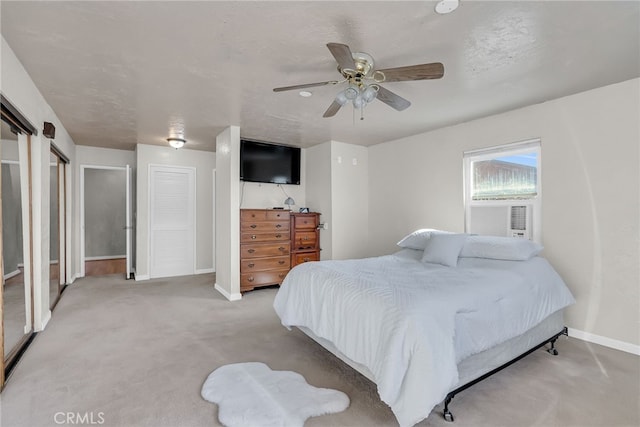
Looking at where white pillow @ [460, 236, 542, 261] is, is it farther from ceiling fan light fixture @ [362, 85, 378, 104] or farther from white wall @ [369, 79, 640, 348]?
ceiling fan light fixture @ [362, 85, 378, 104]

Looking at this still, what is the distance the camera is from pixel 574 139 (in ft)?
10.1

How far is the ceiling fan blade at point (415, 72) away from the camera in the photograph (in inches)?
77.5

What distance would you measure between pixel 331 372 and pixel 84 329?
8.80 ft

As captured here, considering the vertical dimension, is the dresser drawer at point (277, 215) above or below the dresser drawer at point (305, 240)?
above

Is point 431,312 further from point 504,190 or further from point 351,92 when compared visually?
point 504,190

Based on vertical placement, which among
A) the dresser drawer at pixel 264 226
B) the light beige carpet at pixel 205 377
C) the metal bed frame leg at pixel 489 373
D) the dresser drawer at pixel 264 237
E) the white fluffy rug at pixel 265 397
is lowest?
the light beige carpet at pixel 205 377

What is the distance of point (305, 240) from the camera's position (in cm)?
525

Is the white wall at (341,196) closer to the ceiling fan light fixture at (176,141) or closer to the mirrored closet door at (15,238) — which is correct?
the ceiling fan light fixture at (176,141)

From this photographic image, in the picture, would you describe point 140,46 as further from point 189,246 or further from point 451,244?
point 189,246

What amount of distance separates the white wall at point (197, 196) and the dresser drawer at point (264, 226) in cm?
193

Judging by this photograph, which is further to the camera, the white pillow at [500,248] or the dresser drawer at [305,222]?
the dresser drawer at [305,222]

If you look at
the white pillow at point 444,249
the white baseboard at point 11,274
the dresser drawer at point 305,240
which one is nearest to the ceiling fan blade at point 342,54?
the white pillow at point 444,249

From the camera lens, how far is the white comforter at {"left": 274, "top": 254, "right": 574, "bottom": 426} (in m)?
1.65

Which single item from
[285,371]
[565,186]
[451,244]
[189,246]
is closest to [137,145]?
[189,246]
